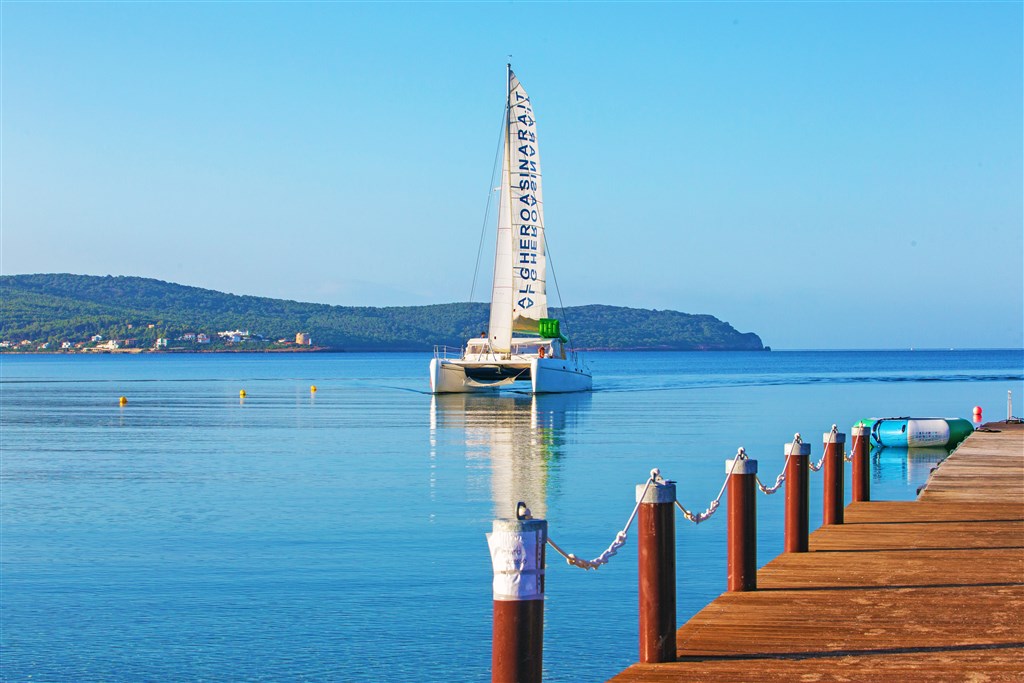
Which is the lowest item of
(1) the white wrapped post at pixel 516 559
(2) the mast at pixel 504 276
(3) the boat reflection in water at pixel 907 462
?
(3) the boat reflection in water at pixel 907 462

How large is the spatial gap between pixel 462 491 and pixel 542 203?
37.2 meters

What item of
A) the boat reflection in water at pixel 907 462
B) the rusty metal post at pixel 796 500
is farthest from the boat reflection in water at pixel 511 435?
the boat reflection in water at pixel 907 462

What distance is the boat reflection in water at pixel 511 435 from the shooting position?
22.2 metres

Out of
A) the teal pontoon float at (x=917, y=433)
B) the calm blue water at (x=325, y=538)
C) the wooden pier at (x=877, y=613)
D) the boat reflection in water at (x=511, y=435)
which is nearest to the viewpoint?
the wooden pier at (x=877, y=613)

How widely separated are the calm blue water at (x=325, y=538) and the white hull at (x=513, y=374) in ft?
36.9

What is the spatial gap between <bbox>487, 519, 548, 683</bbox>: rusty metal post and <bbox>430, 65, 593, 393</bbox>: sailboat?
48.8 meters

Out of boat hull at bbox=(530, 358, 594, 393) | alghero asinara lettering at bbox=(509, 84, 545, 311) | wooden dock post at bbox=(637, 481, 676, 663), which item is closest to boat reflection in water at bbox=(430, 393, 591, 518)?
boat hull at bbox=(530, 358, 594, 393)

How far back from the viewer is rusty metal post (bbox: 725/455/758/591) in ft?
30.0

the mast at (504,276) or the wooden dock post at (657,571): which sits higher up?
the mast at (504,276)

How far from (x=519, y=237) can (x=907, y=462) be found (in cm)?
2954

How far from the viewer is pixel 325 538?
16.8 metres

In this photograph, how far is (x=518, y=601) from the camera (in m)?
5.52

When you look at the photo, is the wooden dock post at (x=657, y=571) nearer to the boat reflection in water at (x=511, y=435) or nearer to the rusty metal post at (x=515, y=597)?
the rusty metal post at (x=515, y=597)

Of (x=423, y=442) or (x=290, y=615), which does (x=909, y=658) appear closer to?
(x=290, y=615)
